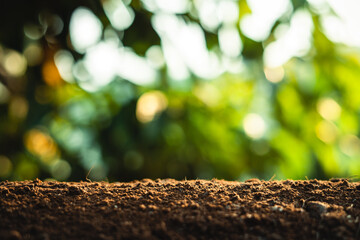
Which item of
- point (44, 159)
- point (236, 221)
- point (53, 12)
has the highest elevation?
point (53, 12)

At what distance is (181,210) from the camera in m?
0.62

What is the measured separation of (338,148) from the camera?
212 centimetres

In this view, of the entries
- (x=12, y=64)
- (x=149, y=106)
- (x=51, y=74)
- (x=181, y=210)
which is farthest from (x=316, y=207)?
(x=12, y=64)

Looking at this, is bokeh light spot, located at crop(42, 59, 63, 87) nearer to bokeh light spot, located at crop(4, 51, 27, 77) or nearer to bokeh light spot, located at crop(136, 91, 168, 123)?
bokeh light spot, located at crop(4, 51, 27, 77)

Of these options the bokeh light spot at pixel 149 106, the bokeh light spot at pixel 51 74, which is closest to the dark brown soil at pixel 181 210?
the bokeh light spot at pixel 149 106

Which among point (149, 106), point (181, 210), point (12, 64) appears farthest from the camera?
point (12, 64)

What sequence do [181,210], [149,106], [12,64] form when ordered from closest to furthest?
[181,210] < [149,106] < [12,64]

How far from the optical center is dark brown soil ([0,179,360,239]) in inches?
22.0

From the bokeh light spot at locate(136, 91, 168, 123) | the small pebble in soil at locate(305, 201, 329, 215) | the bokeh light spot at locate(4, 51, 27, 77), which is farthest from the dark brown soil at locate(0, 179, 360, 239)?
the bokeh light spot at locate(4, 51, 27, 77)

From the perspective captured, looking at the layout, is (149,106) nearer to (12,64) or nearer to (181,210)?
(12,64)

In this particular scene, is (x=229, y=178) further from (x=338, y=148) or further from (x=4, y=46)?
(x=4, y=46)

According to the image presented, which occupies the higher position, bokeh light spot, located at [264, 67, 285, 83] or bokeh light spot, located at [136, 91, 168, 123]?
bokeh light spot, located at [264, 67, 285, 83]

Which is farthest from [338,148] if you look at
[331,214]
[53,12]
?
[53,12]

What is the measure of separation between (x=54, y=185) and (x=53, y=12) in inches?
48.2
